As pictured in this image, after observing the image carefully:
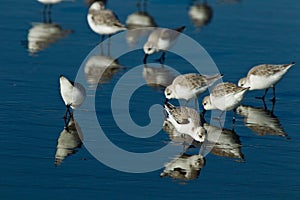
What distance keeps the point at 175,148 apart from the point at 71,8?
32.8 feet

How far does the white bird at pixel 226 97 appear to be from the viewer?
1184cm

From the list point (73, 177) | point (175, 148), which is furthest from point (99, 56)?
point (73, 177)

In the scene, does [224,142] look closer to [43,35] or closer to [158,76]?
[158,76]

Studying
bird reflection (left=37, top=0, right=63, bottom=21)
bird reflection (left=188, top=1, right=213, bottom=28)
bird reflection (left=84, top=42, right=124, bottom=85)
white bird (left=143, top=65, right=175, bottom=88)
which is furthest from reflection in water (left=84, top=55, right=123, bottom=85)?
bird reflection (left=37, top=0, right=63, bottom=21)

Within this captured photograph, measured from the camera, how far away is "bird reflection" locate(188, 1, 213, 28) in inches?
732

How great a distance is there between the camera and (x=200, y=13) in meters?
19.2

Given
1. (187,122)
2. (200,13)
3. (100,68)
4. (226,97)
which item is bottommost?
(100,68)

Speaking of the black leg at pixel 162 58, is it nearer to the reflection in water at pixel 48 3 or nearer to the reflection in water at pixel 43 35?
the reflection in water at pixel 43 35

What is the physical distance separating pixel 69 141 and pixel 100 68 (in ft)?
14.6

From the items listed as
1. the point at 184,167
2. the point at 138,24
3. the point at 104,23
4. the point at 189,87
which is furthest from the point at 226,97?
the point at 138,24

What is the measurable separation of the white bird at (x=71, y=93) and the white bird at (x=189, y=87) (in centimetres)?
169

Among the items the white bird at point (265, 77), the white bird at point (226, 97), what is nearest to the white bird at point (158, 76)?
the white bird at point (265, 77)

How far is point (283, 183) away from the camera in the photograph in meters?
9.48

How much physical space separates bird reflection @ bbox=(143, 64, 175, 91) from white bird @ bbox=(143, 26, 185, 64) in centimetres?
37
